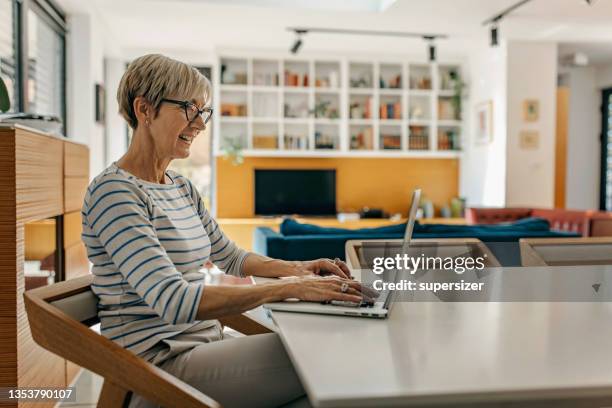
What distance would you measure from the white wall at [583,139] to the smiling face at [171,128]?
740 centimetres

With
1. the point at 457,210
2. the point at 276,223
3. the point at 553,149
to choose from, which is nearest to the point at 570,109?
the point at 553,149

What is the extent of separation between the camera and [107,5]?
552 cm

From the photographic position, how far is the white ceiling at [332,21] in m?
5.48

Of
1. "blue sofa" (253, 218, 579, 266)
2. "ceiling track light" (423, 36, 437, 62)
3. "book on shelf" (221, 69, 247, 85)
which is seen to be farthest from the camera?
"book on shelf" (221, 69, 247, 85)

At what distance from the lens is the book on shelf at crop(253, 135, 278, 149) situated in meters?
7.78

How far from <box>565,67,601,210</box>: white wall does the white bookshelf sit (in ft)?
4.85

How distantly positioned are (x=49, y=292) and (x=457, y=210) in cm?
681

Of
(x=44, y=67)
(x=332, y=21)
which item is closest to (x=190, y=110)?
(x=44, y=67)

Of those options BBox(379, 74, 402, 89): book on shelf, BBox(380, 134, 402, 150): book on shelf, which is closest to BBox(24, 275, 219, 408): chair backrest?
BBox(380, 134, 402, 150): book on shelf

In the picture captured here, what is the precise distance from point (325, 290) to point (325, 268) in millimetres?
346

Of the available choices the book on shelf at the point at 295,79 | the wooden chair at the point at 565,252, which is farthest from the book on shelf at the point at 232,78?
the wooden chair at the point at 565,252

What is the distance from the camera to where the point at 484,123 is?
732 cm

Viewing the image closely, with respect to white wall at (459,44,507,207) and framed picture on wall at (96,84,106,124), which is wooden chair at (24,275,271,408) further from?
white wall at (459,44,507,207)

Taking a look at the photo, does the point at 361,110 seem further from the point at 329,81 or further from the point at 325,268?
the point at 325,268
